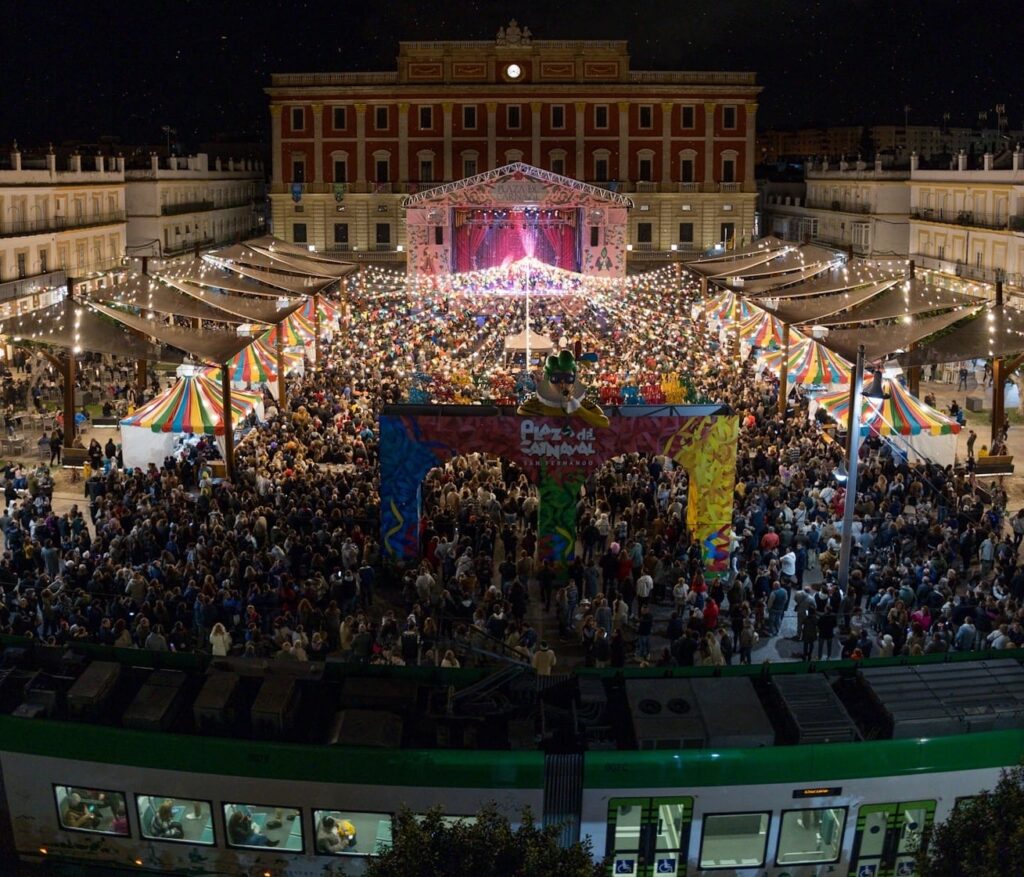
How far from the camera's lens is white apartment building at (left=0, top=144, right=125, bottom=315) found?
1651 inches

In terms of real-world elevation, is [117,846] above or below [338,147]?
below

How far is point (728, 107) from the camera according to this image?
205 ft

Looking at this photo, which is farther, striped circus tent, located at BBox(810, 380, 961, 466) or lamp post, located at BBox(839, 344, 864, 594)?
striped circus tent, located at BBox(810, 380, 961, 466)

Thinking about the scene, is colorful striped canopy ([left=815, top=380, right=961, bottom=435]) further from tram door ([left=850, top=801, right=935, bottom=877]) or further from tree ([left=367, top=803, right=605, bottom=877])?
tree ([left=367, top=803, right=605, bottom=877])

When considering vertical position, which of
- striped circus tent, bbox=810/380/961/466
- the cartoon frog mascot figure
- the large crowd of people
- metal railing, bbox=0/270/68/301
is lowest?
the large crowd of people

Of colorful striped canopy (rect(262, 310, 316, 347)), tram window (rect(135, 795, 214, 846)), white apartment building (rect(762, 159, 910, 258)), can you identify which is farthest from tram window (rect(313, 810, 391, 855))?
white apartment building (rect(762, 159, 910, 258))

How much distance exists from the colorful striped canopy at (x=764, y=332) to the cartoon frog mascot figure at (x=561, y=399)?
618 inches

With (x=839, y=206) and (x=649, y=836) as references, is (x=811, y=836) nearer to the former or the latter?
(x=649, y=836)

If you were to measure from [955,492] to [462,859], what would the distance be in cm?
1483

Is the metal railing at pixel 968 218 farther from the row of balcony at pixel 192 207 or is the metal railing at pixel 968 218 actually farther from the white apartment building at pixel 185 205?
the row of balcony at pixel 192 207

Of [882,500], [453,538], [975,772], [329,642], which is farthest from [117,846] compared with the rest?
[882,500]

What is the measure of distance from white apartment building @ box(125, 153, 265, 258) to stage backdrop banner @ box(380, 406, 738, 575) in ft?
115

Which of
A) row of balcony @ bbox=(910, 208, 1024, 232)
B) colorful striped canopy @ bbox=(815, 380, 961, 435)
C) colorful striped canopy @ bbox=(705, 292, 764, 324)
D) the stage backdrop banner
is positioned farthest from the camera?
row of balcony @ bbox=(910, 208, 1024, 232)

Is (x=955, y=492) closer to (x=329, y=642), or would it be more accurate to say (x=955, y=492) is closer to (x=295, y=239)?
(x=329, y=642)
